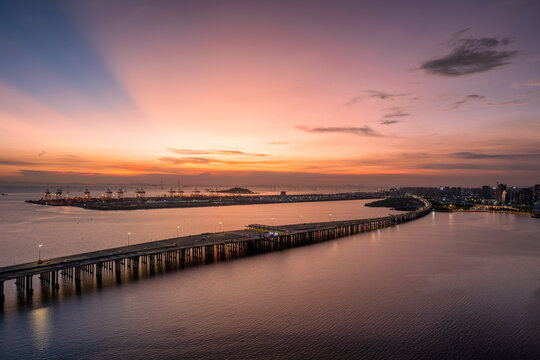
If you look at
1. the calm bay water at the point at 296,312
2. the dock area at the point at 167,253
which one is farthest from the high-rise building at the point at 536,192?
the calm bay water at the point at 296,312

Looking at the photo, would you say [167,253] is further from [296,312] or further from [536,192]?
[536,192]

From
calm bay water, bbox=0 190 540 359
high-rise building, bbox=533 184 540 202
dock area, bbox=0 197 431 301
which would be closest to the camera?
calm bay water, bbox=0 190 540 359

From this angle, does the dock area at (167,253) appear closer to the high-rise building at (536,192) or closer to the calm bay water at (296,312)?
the calm bay water at (296,312)

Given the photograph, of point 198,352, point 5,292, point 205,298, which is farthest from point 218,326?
point 5,292

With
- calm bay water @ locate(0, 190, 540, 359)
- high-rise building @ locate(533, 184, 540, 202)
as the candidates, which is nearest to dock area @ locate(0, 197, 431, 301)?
calm bay water @ locate(0, 190, 540, 359)

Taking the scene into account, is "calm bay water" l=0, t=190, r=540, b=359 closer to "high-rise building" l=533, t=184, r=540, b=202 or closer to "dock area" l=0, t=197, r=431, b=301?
"dock area" l=0, t=197, r=431, b=301

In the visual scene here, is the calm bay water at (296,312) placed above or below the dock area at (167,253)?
below
